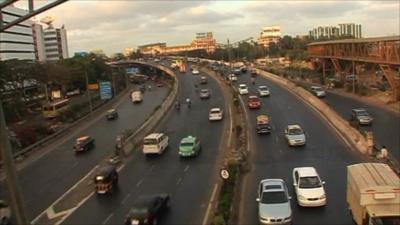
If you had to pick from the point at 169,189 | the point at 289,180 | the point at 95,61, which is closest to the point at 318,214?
the point at 289,180

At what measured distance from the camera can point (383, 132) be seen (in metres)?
49.7

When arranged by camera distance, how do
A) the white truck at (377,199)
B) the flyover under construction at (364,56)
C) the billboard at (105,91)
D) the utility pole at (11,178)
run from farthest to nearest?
the billboard at (105,91), the flyover under construction at (364,56), the white truck at (377,199), the utility pole at (11,178)

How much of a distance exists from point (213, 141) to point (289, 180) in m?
15.7

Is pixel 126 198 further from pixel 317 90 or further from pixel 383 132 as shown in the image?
pixel 317 90

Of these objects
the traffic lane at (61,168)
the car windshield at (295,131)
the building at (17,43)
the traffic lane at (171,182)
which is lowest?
the traffic lane at (61,168)

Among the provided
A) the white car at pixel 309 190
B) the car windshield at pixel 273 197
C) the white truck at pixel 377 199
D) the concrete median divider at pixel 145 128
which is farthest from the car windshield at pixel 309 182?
the concrete median divider at pixel 145 128

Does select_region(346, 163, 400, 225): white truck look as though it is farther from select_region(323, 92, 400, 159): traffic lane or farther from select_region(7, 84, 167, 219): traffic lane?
select_region(323, 92, 400, 159): traffic lane

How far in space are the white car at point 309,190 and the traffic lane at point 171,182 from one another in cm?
509

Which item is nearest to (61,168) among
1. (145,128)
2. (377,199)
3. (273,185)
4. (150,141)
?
(150,141)

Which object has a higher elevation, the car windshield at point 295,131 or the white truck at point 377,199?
the white truck at point 377,199

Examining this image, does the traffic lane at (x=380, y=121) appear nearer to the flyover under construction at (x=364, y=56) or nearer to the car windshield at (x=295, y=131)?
the flyover under construction at (x=364, y=56)

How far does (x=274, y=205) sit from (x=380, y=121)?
36.2 metres

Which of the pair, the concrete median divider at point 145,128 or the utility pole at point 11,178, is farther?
the concrete median divider at point 145,128

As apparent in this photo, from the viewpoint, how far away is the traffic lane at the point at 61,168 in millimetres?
33594
